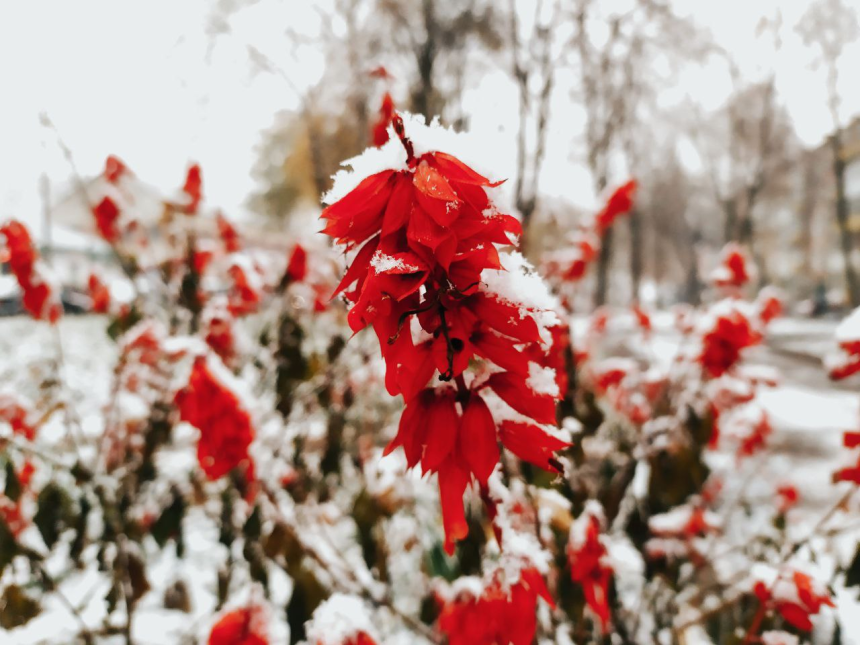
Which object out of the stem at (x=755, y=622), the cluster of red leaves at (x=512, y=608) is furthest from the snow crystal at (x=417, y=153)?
the stem at (x=755, y=622)

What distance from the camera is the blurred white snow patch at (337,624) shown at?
876 mm

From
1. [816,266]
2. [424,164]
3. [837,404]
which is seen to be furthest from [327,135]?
[816,266]

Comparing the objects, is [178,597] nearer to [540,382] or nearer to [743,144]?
[540,382]

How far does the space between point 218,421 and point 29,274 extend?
1219mm

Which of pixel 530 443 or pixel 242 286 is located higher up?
pixel 242 286

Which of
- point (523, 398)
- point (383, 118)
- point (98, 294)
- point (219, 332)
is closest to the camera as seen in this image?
point (523, 398)

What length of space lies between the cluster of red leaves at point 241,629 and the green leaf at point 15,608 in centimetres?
83

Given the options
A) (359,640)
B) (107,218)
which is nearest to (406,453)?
(359,640)

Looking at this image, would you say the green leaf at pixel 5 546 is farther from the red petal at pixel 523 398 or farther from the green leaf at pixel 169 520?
the red petal at pixel 523 398

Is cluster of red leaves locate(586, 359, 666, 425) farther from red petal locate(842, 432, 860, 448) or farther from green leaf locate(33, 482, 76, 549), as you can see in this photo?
green leaf locate(33, 482, 76, 549)

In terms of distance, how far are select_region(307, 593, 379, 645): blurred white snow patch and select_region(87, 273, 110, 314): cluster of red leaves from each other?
241cm

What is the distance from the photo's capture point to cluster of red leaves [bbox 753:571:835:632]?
44.6 inches

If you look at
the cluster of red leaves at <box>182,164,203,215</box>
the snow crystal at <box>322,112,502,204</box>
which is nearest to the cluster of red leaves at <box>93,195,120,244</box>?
the cluster of red leaves at <box>182,164,203,215</box>

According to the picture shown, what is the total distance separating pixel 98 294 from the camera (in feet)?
9.34
